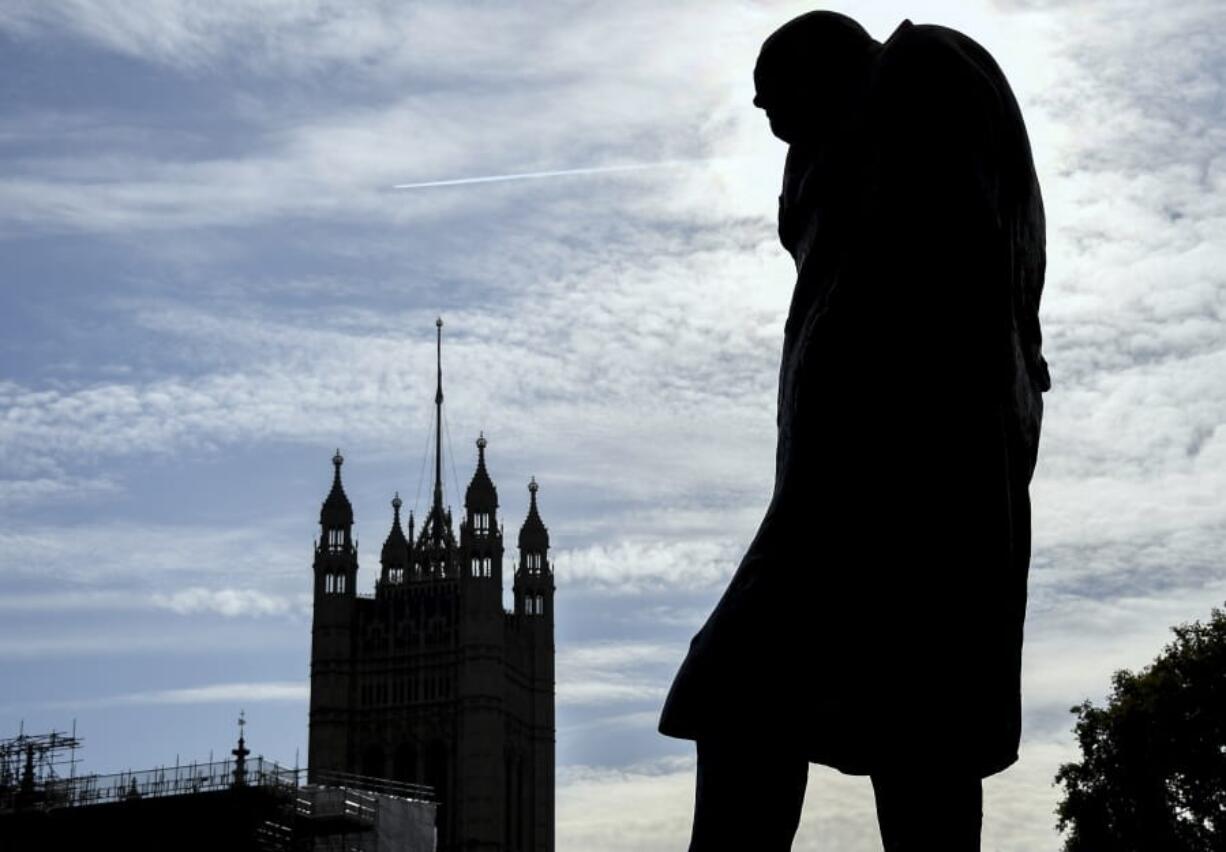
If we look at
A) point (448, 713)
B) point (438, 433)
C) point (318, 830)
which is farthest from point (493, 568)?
point (318, 830)

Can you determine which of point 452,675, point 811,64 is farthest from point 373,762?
point 811,64

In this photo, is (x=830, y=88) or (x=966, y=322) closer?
(x=966, y=322)

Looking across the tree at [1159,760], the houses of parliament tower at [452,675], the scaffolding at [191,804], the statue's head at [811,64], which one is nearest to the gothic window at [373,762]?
the houses of parliament tower at [452,675]

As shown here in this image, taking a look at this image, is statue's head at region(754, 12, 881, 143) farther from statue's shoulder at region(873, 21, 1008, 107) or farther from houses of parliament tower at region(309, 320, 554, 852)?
houses of parliament tower at region(309, 320, 554, 852)

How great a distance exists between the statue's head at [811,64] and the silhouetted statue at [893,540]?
0.20m

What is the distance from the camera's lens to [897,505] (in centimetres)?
309

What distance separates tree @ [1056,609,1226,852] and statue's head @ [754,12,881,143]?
102ft

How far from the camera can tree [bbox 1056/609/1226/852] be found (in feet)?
109

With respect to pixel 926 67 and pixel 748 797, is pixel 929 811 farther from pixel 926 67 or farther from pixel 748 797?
pixel 926 67

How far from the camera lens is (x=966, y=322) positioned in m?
3.12

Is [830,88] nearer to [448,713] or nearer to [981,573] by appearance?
[981,573]

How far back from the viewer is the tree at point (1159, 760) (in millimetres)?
33125

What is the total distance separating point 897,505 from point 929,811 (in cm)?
49

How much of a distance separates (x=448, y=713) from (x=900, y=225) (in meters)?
97.7
